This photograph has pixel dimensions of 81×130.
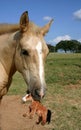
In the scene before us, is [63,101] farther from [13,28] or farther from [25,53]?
[25,53]

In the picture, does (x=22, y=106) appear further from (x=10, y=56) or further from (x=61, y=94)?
(x=10, y=56)

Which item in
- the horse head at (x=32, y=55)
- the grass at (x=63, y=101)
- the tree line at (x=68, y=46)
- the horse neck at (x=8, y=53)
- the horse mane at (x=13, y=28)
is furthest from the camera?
the tree line at (x=68, y=46)

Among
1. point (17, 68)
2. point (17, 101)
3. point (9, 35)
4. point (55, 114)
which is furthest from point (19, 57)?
point (17, 101)

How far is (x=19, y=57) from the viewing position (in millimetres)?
4594

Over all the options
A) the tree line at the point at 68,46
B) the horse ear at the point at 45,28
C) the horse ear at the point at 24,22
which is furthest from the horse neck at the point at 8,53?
the tree line at the point at 68,46

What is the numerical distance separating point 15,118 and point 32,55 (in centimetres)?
389

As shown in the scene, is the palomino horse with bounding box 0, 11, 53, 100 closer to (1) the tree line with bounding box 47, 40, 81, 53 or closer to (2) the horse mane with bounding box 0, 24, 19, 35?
(2) the horse mane with bounding box 0, 24, 19, 35

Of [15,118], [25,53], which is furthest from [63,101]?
[25,53]

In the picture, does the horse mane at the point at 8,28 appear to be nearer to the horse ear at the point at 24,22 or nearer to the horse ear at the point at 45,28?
the horse ear at the point at 24,22

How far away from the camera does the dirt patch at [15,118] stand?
7.20 meters

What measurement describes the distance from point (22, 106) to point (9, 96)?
179cm

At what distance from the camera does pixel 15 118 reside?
7859 millimetres

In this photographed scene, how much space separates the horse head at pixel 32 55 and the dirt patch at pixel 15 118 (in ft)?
9.47

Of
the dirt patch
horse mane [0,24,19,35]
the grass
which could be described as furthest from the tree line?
horse mane [0,24,19,35]
